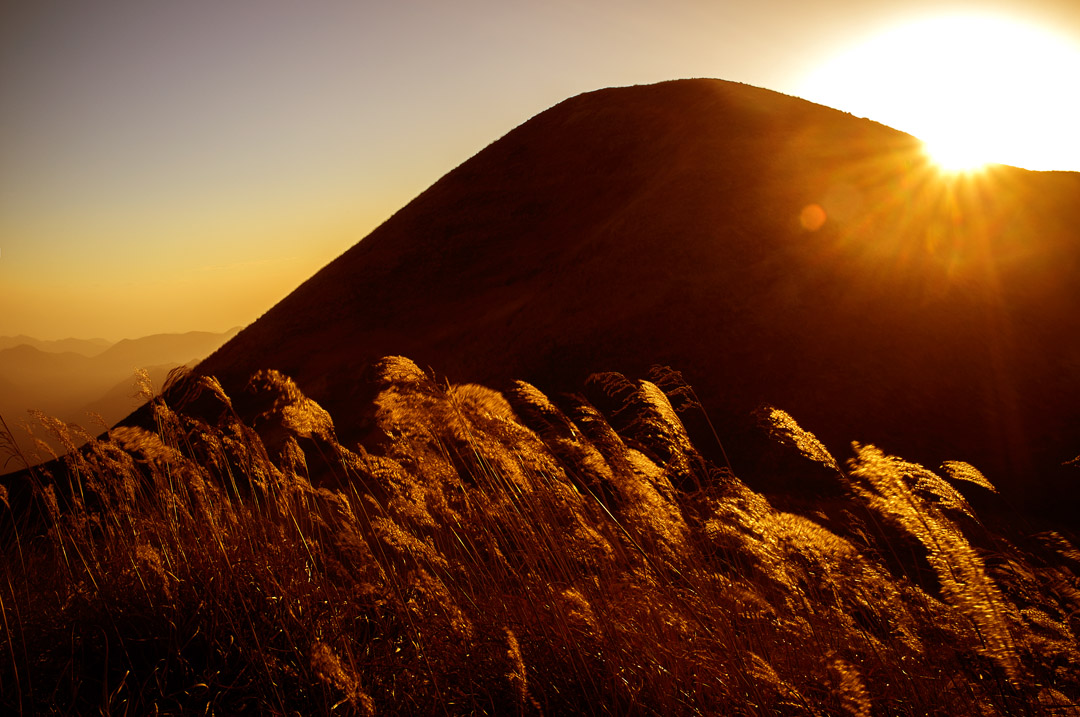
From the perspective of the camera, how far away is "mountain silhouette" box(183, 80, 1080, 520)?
10.5 m

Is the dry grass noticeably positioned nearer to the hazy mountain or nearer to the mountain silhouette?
the mountain silhouette

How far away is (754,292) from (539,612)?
12.4 meters

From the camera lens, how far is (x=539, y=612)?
8.60 feet

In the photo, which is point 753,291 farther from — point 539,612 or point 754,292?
point 539,612

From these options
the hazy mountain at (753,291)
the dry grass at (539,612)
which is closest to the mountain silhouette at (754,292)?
the hazy mountain at (753,291)

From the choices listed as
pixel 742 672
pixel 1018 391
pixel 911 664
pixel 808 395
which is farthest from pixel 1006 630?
pixel 1018 391

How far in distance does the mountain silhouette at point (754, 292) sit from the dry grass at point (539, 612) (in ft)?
23.6

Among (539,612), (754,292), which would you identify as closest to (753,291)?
(754,292)

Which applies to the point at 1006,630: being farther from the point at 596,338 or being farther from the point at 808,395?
the point at 596,338

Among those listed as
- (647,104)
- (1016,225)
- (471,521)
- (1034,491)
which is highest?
(647,104)

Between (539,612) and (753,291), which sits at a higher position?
(539,612)

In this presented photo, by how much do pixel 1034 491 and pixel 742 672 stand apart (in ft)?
28.9

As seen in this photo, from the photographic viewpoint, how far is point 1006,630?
2.08 m

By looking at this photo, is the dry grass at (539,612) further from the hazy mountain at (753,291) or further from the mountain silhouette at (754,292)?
the hazy mountain at (753,291)
